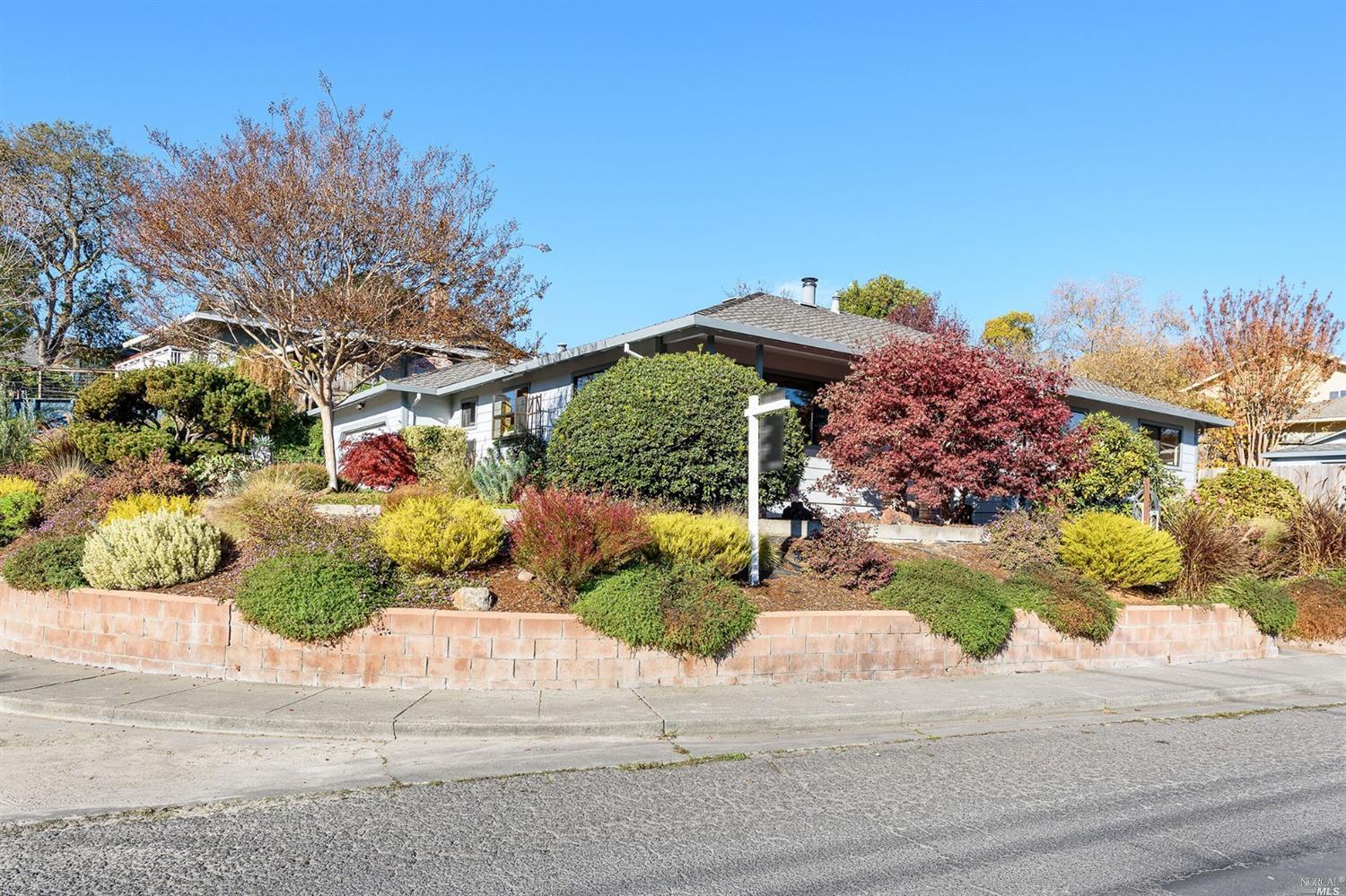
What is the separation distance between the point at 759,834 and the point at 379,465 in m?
12.9

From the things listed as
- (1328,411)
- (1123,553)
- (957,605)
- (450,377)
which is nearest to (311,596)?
(957,605)

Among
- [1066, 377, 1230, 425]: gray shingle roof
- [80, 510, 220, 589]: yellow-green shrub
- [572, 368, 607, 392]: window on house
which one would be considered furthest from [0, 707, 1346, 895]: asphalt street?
[1066, 377, 1230, 425]: gray shingle roof

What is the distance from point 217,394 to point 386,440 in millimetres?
2975

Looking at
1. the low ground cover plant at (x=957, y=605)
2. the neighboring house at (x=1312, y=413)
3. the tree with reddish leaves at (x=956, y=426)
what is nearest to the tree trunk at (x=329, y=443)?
the tree with reddish leaves at (x=956, y=426)

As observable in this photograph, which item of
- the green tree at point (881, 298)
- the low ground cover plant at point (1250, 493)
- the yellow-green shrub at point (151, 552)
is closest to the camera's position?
the yellow-green shrub at point (151, 552)

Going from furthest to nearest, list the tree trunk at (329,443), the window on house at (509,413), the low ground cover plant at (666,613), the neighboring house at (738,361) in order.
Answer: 1. the window on house at (509,413)
2. the neighboring house at (738,361)
3. the tree trunk at (329,443)
4. the low ground cover plant at (666,613)

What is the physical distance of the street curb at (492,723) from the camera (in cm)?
692

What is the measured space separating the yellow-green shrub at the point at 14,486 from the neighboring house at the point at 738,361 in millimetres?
7699

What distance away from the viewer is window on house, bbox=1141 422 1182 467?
2166 cm

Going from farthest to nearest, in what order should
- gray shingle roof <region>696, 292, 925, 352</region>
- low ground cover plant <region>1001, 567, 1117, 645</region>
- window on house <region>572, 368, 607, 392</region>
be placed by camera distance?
window on house <region>572, 368, 607, 392</region>
gray shingle roof <region>696, 292, 925, 352</region>
low ground cover plant <region>1001, 567, 1117, 645</region>

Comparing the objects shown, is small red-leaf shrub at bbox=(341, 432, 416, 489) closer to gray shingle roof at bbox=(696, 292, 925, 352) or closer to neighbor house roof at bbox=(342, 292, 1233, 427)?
neighbor house roof at bbox=(342, 292, 1233, 427)

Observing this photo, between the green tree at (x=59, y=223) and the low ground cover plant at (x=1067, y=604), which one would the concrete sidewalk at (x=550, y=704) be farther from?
the green tree at (x=59, y=223)

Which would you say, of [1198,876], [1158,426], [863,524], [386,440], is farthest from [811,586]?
[1158,426]

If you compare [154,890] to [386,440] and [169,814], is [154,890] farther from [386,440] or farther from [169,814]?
[386,440]
